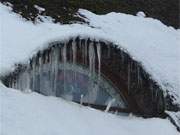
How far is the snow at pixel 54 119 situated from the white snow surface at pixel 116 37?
31 cm

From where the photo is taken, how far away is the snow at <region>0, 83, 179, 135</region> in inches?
209

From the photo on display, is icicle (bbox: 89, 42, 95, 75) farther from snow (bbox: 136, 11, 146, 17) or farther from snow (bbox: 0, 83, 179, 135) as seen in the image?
snow (bbox: 136, 11, 146, 17)

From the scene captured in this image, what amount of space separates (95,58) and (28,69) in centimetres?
85

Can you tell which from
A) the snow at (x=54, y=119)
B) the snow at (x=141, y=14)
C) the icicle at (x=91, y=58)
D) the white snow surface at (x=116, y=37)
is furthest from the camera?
the snow at (x=141, y=14)

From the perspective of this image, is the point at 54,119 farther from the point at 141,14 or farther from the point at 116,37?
the point at 141,14

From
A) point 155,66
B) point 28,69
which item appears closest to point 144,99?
point 155,66

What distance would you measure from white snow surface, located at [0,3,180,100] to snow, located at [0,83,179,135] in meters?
0.31

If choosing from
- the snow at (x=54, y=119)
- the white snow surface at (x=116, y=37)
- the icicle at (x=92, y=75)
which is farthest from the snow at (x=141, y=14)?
the snow at (x=54, y=119)

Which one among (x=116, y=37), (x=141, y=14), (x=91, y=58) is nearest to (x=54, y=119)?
(x=91, y=58)

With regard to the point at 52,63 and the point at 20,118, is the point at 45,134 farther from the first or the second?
the point at 52,63

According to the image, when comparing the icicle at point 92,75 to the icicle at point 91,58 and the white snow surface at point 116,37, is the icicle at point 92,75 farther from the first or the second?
the white snow surface at point 116,37

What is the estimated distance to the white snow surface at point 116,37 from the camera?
5.94 meters

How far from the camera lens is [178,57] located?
23.7 feet

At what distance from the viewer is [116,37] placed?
22.0ft
